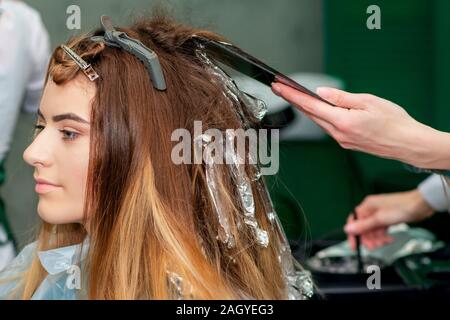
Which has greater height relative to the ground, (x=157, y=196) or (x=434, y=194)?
(x=157, y=196)

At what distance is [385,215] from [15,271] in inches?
37.3

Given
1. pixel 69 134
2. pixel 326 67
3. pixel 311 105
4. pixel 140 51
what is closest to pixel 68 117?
pixel 69 134

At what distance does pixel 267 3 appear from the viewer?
3.41 meters

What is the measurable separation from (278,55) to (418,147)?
2.07m

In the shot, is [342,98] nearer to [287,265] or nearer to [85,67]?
[287,265]

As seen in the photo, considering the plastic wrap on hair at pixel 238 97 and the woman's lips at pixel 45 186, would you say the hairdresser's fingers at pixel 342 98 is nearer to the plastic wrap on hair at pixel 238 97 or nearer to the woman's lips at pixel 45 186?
the plastic wrap on hair at pixel 238 97

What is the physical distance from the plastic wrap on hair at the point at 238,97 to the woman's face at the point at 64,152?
21 cm

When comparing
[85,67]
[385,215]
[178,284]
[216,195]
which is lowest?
[385,215]

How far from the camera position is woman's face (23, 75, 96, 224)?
1.34 metres

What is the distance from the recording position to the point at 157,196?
51.9 inches

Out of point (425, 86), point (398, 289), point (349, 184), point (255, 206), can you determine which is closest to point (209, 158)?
point (255, 206)

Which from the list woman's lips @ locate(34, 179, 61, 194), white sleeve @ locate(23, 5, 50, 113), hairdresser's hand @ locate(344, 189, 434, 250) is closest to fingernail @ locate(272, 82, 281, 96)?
woman's lips @ locate(34, 179, 61, 194)

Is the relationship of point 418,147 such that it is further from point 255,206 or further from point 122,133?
point 122,133

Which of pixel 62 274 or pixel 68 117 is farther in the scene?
pixel 62 274
